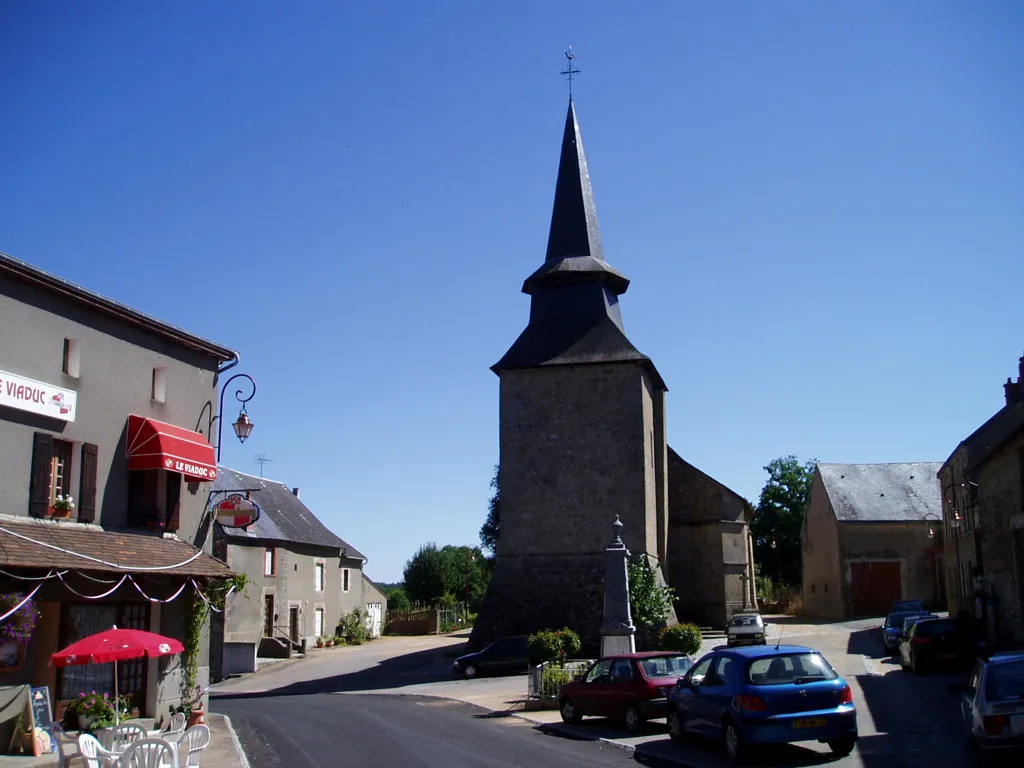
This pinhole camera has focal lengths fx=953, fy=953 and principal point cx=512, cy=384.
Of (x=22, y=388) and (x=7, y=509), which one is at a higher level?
(x=22, y=388)

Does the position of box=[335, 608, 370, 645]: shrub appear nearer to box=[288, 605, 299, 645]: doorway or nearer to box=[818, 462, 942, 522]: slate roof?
box=[288, 605, 299, 645]: doorway

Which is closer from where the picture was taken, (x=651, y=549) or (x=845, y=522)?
(x=651, y=549)

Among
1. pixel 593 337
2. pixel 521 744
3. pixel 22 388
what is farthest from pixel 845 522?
pixel 22 388

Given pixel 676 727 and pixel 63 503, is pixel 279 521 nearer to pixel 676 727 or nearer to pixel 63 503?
pixel 63 503

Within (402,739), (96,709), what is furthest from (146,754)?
(402,739)

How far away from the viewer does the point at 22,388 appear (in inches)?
533

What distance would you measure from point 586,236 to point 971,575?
1648cm

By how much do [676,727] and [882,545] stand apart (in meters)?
31.6

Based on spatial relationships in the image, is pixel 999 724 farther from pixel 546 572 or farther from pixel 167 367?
pixel 546 572

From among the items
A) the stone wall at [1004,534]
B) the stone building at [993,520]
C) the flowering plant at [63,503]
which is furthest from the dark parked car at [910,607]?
the flowering plant at [63,503]

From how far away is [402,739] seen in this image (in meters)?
14.7

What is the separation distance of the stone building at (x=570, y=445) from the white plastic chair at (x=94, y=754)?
19.5 m

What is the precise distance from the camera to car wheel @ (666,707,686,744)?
1307cm

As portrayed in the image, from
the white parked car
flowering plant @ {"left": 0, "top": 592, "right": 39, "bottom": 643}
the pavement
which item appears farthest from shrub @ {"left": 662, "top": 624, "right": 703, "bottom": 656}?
flowering plant @ {"left": 0, "top": 592, "right": 39, "bottom": 643}
